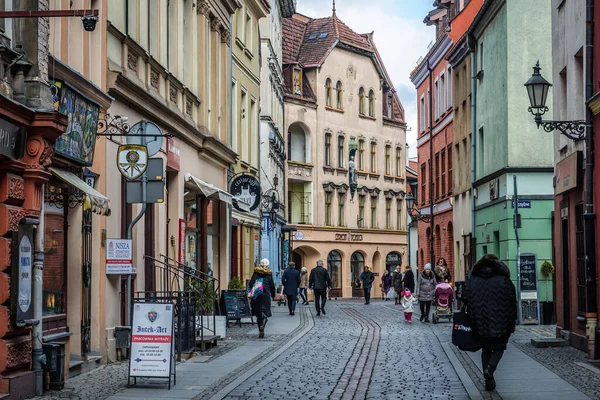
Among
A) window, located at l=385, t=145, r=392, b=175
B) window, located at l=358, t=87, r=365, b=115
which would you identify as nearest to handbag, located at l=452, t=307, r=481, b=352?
window, located at l=358, t=87, r=365, b=115

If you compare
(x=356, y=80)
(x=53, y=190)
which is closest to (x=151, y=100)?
(x=53, y=190)

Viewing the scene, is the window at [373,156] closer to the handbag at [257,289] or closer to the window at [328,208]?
the window at [328,208]

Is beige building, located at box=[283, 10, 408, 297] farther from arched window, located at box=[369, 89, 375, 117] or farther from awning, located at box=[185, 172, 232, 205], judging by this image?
awning, located at box=[185, 172, 232, 205]

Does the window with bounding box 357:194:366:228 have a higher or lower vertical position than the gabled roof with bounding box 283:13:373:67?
lower

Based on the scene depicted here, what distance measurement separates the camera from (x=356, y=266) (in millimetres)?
74188

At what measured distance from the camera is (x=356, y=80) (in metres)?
74.8

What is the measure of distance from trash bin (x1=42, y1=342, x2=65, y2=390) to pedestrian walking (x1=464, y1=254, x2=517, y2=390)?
16.6 feet

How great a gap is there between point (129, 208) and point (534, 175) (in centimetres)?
1509

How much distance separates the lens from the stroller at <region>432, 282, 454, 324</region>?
30.1 metres

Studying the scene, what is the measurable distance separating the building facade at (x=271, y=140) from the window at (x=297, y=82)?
318 inches

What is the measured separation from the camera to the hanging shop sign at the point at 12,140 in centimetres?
1227

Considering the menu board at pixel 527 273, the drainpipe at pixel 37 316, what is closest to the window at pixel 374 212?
the menu board at pixel 527 273

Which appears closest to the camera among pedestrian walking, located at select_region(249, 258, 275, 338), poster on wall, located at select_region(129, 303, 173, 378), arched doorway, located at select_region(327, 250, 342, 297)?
poster on wall, located at select_region(129, 303, 173, 378)

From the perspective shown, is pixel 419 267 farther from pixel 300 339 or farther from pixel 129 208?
pixel 129 208
